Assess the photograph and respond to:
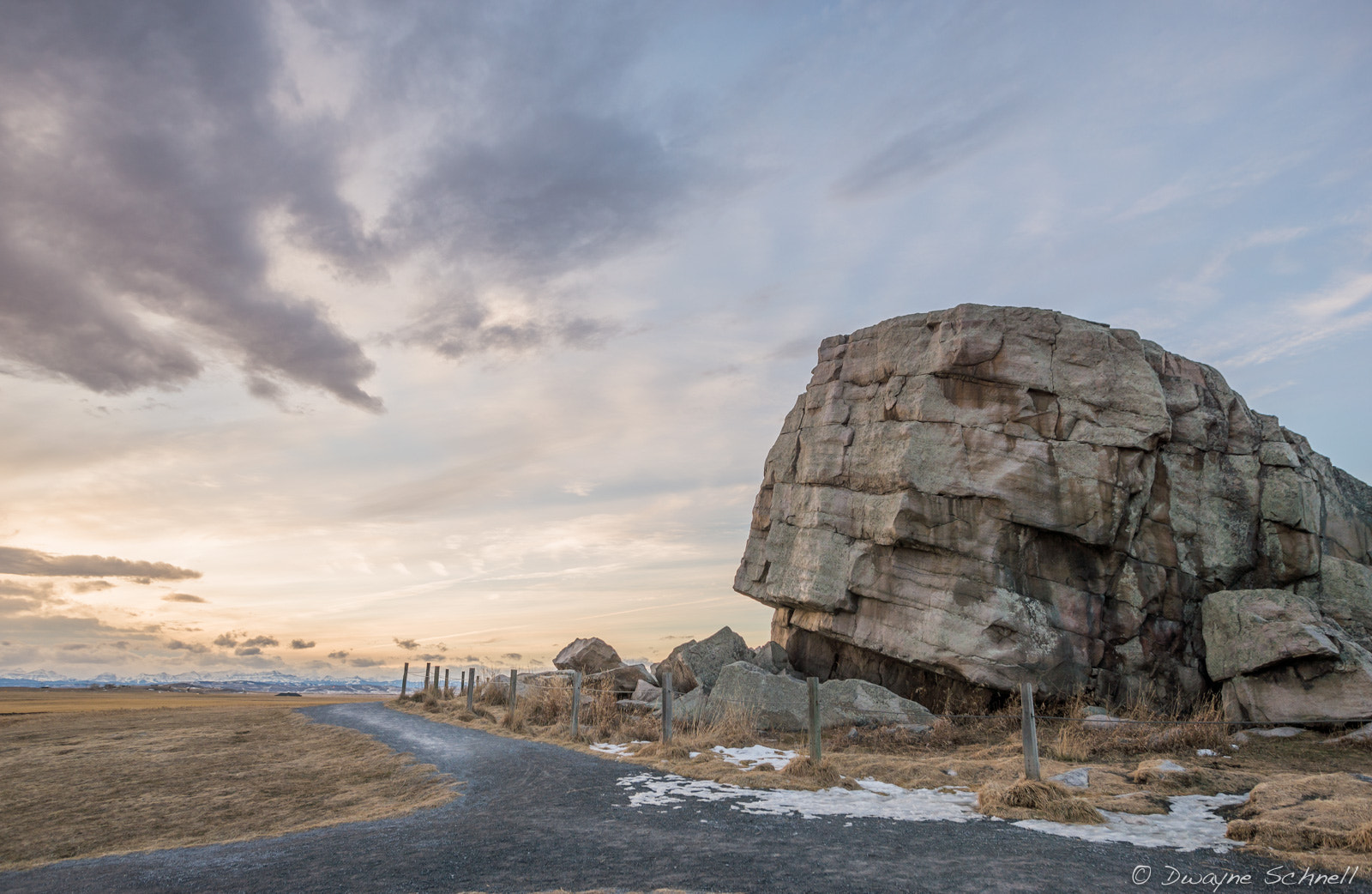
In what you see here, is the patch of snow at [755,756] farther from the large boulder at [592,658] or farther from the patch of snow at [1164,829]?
the large boulder at [592,658]

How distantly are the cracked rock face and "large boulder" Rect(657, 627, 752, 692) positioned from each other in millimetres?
2873

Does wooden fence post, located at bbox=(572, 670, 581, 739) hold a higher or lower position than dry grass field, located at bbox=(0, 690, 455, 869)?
higher

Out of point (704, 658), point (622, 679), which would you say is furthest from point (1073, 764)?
point (622, 679)

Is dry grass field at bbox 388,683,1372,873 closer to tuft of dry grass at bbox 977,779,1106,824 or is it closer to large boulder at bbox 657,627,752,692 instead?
tuft of dry grass at bbox 977,779,1106,824

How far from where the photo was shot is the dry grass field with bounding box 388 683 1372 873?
8680 millimetres

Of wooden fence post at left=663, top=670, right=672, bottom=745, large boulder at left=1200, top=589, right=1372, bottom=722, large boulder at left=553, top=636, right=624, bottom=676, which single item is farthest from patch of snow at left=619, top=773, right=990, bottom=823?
large boulder at left=553, top=636, right=624, bottom=676

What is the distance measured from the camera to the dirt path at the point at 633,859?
23.5 ft

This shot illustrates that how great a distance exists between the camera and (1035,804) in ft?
34.1

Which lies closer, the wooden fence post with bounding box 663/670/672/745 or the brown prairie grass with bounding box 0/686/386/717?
the wooden fence post with bounding box 663/670/672/745

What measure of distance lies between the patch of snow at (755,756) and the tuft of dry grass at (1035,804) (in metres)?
4.40

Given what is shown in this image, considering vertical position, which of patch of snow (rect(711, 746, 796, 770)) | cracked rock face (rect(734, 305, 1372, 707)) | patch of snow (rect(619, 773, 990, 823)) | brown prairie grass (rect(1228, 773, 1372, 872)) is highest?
cracked rock face (rect(734, 305, 1372, 707))

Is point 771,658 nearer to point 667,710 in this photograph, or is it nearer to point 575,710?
point 575,710

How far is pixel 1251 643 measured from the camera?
19.1 meters

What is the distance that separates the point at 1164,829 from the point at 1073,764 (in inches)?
210
